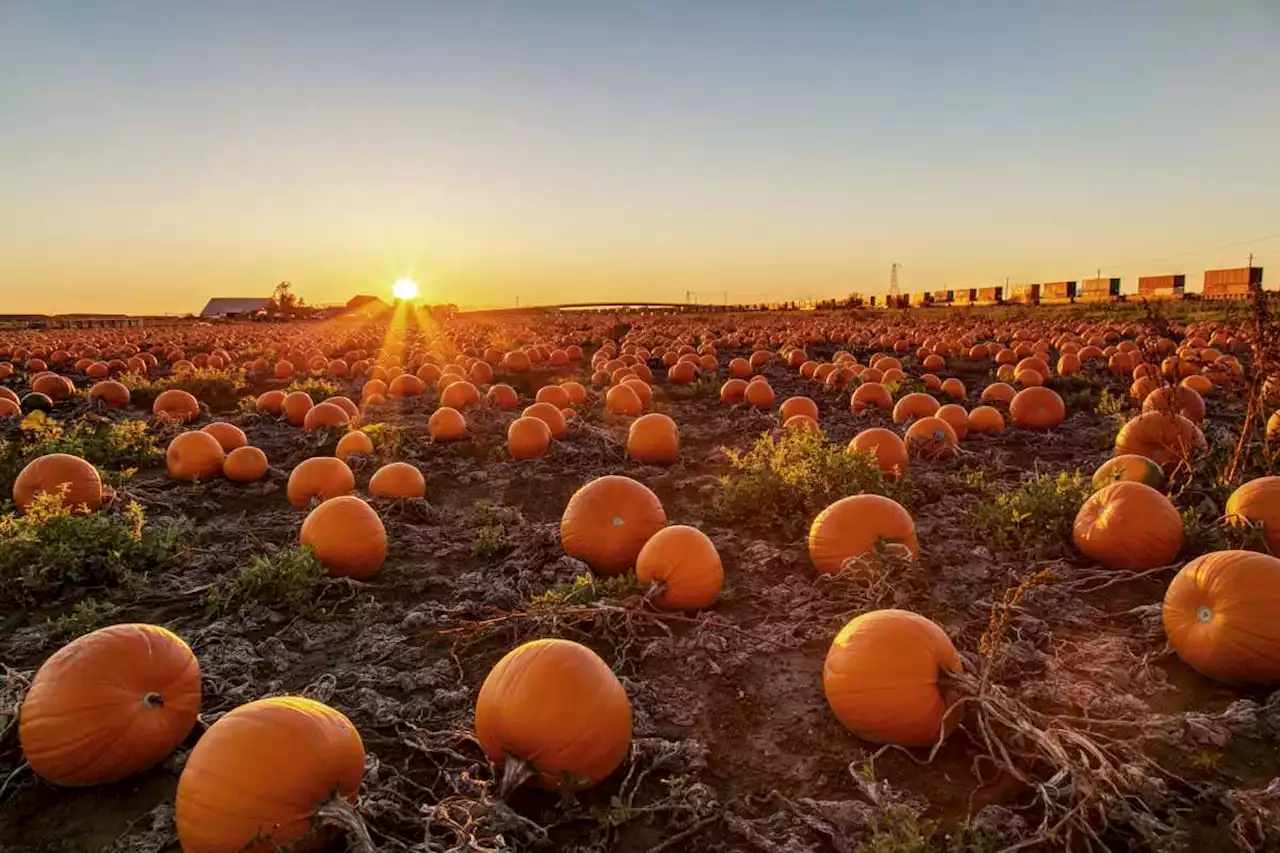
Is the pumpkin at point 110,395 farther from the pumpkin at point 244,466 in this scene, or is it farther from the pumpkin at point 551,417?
the pumpkin at point 551,417

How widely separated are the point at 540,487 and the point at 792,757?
5252 millimetres

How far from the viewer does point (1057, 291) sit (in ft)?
182

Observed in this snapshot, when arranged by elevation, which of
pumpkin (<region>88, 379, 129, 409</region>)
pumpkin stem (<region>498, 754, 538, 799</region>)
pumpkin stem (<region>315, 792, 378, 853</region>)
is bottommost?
pumpkin stem (<region>498, 754, 538, 799</region>)

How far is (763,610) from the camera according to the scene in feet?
16.7

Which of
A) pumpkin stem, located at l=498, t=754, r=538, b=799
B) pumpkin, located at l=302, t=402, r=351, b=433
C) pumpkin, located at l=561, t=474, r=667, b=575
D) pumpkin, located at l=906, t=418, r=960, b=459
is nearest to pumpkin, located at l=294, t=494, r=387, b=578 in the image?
pumpkin, located at l=561, t=474, r=667, b=575

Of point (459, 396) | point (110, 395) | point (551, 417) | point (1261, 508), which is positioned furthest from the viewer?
point (110, 395)

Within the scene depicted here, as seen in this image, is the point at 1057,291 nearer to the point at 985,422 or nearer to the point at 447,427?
the point at 985,422

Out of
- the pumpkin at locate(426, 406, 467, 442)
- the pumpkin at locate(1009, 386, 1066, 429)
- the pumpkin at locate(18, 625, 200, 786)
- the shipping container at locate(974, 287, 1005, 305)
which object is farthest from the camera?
the shipping container at locate(974, 287, 1005, 305)

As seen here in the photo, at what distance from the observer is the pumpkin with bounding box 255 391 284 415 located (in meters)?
12.5

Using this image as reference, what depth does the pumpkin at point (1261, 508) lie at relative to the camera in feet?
16.6

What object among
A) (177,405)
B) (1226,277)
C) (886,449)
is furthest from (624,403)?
(1226,277)

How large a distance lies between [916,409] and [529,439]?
5351 mm

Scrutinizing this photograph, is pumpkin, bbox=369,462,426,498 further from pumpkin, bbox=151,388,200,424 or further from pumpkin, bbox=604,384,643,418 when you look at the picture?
pumpkin, bbox=151,388,200,424

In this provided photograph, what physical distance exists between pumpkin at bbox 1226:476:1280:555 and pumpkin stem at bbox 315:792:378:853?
569cm
